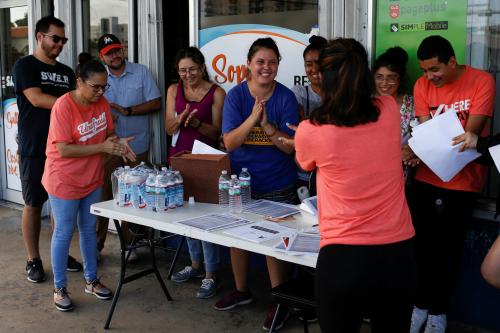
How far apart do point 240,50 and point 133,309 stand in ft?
7.24

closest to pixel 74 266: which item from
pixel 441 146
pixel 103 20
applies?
pixel 103 20

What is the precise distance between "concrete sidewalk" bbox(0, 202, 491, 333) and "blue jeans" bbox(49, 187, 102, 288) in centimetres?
26

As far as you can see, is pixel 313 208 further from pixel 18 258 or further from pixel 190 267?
pixel 18 258

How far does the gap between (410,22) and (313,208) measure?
1.44 m

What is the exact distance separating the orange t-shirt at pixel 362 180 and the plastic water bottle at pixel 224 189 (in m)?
1.36

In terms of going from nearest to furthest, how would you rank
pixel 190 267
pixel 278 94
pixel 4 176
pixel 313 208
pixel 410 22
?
1. pixel 313 208
2. pixel 278 94
3. pixel 410 22
4. pixel 190 267
5. pixel 4 176

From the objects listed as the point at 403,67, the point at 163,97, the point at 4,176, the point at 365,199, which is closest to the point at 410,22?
the point at 403,67

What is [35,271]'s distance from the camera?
14.6ft

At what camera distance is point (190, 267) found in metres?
4.49

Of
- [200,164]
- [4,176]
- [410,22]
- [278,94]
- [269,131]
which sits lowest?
[4,176]

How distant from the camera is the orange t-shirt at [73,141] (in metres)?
3.62

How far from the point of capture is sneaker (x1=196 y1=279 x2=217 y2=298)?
13.4ft

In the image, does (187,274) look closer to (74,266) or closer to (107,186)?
(74,266)

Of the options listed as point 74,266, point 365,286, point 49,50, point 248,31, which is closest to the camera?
point 365,286
